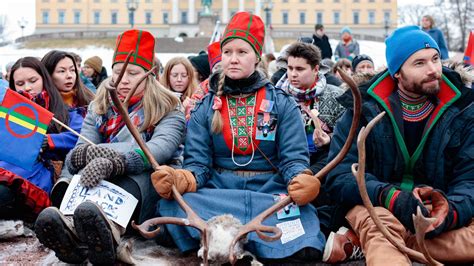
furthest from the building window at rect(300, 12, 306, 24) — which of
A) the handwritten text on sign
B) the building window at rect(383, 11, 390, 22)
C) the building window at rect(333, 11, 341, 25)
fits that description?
the handwritten text on sign

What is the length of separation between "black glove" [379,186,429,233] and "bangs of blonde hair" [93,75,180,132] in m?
1.80

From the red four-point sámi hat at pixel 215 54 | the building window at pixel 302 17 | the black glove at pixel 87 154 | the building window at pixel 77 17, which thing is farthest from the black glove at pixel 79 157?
the building window at pixel 77 17

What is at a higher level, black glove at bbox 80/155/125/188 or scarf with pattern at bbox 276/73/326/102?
scarf with pattern at bbox 276/73/326/102

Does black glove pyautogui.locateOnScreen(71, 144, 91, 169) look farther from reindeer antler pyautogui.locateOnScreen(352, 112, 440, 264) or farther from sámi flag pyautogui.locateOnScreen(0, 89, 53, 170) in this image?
reindeer antler pyautogui.locateOnScreen(352, 112, 440, 264)

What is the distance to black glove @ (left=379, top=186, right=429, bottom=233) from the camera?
141 inches

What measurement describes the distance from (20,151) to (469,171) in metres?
3.11

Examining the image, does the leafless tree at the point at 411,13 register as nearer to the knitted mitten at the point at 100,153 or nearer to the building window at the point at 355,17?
the building window at the point at 355,17

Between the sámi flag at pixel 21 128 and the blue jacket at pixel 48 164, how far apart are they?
1.07 feet

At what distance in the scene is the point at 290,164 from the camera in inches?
165

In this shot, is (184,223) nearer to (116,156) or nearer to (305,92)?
(116,156)

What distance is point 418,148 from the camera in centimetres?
398

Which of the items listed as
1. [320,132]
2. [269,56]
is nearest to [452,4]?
[269,56]

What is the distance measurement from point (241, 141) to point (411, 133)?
1.14 meters

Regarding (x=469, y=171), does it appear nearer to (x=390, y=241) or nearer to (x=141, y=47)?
(x=390, y=241)
